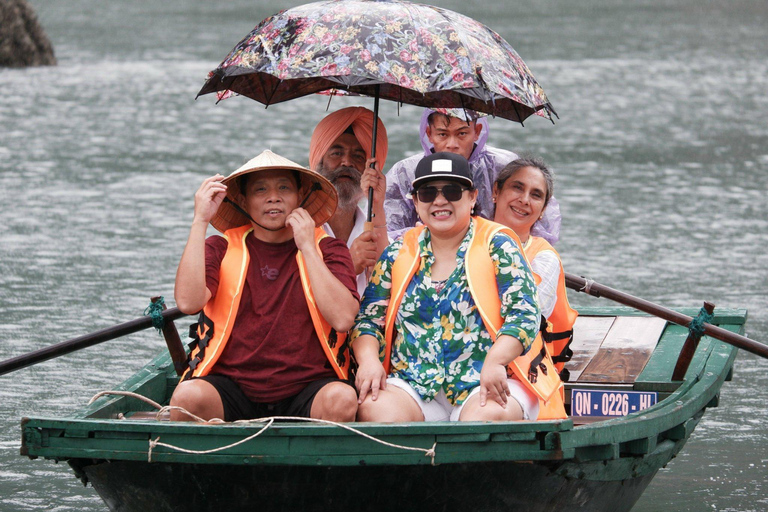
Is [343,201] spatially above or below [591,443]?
above

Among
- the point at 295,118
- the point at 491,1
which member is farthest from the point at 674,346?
the point at 491,1

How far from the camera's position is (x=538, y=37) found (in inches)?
1203

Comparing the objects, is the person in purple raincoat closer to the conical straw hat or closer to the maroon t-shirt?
the conical straw hat

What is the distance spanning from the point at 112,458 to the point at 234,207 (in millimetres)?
1051

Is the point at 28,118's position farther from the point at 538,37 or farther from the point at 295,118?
the point at 538,37

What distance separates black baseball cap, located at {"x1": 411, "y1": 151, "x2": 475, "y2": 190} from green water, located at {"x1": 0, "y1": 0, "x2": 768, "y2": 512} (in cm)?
63

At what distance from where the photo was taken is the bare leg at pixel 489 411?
14.1 ft

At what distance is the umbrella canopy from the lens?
478cm

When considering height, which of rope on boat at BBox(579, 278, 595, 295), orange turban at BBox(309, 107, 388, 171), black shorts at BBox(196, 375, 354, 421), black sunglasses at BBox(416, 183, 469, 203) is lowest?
black shorts at BBox(196, 375, 354, 421)

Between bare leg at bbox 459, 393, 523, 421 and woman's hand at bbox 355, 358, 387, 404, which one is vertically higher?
woman's hand at bbox 355, 358, 387, 404

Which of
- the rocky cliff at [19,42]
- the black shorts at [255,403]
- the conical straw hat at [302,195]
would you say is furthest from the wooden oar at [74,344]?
the rocky cliff at [19,42]

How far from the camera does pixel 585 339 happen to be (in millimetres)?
7117

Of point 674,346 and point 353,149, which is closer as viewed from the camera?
point 353,149

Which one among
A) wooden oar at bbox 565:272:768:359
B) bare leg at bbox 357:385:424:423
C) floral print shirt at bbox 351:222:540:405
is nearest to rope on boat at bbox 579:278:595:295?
wooden oar at bbox 565:272:768:359
